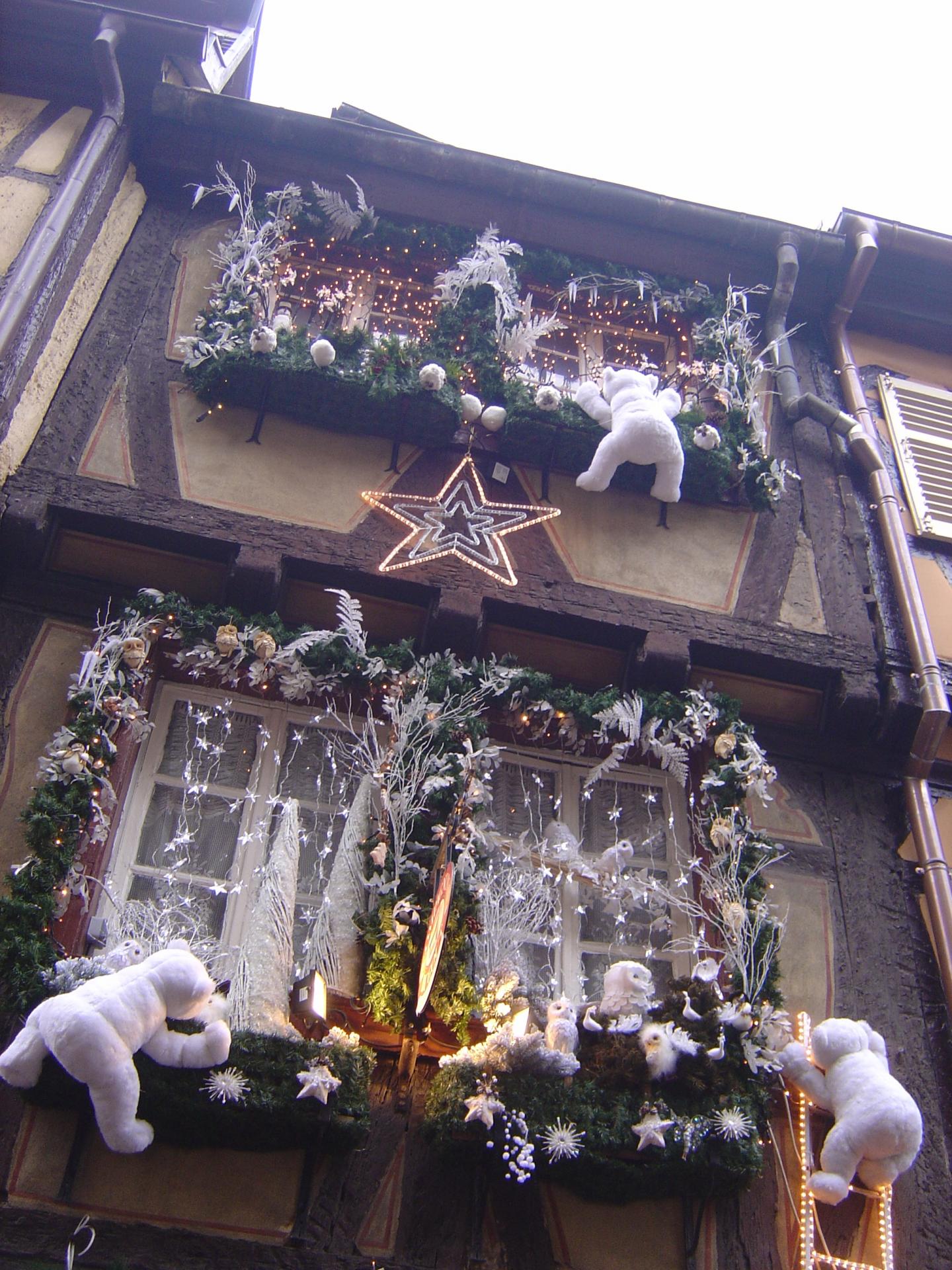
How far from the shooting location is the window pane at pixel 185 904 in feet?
16.2

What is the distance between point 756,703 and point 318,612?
7.81 ft

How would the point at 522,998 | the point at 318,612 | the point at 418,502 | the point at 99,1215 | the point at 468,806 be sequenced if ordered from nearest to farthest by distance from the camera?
the point at 99,1215, the point at 522,998, the point at 468,806, the point at 318,612, the point at 418,502

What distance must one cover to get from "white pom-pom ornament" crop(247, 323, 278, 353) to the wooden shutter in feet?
13.3

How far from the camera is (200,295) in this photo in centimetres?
722

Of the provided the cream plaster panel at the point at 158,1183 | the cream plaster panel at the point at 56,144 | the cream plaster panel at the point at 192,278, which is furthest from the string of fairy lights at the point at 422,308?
the cream plaster panel at the point at 158,1183

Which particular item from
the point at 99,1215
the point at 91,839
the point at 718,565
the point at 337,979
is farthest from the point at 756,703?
the point at 99,1215

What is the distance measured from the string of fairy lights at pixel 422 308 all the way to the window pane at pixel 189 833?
3483 mm

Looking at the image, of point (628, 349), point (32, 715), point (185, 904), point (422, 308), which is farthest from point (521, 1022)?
point (628, 349)

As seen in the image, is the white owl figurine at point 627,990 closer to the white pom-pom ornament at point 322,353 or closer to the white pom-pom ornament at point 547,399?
the white pom-pom ornament at point 547,399

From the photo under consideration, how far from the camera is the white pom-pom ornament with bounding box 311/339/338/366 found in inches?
259

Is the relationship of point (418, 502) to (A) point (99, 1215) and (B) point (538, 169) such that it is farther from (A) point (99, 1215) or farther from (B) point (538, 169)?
(A) point (99, 1215)

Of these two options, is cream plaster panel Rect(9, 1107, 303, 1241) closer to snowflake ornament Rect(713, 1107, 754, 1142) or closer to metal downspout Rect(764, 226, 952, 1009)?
snowflake ornament Rect(713, 1107, 754, 1142)

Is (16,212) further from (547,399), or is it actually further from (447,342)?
(547,399)

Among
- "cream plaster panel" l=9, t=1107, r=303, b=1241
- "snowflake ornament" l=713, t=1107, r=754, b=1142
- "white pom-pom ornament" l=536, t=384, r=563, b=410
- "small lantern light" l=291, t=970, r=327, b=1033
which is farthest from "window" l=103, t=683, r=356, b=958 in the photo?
"white pom-pom ornament" l=536, t=384, r=563, b=410
